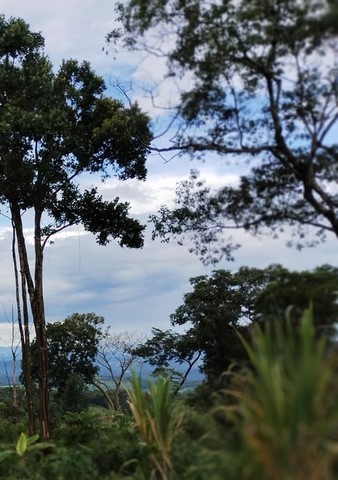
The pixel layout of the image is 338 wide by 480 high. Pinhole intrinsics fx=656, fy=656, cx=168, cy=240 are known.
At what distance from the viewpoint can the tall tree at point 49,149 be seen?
13.3 m

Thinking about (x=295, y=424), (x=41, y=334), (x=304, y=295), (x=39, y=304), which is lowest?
(x=295, y=424)

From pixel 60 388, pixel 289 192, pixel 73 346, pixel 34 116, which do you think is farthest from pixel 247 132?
pixel 60 388

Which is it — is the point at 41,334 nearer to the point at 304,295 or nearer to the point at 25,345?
the point at 25,345

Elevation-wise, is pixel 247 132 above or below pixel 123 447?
above

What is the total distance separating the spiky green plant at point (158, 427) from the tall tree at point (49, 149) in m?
6.56

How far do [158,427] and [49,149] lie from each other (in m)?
8.89

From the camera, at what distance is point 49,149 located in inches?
564

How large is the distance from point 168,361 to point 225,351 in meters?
19.2

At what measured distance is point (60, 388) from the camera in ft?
106

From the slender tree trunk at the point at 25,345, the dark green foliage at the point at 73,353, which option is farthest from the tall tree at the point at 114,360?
the slender tree trunk at the point at 25,345

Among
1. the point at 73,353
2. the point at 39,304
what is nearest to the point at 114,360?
A: the point at 73,353

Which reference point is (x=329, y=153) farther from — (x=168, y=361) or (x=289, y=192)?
(x=168, y=361)

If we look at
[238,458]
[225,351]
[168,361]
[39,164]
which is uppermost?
[39,164]

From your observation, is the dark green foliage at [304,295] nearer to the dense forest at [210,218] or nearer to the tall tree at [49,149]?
the dense forest at [210,218]
